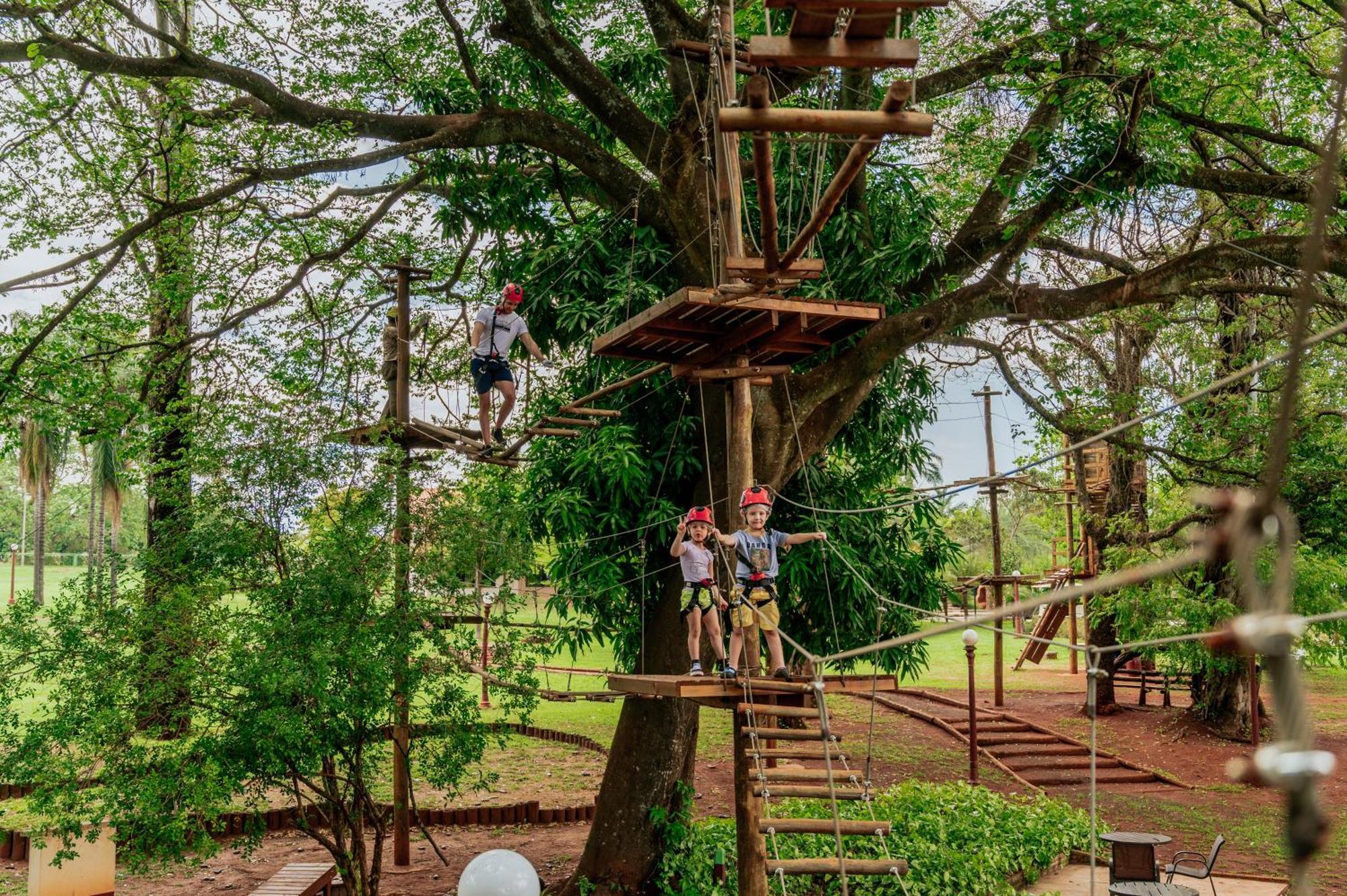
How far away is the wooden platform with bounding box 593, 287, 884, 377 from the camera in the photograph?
7137mm

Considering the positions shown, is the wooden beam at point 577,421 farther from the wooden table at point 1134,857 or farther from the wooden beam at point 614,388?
the wooden table at point 1134,857

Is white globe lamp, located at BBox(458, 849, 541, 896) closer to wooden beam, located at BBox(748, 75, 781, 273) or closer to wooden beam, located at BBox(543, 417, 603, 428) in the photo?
wooden beam, located at BBox(543, 417, 603, 428)

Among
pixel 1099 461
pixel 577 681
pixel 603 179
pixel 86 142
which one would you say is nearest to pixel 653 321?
pixel 603 179

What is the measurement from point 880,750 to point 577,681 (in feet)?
31.4

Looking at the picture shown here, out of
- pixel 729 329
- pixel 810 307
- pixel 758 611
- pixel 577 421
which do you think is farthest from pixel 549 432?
pixel 810 307

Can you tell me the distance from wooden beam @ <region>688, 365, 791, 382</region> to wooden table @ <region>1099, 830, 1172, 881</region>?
4.64m

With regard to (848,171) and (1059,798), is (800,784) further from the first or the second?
(1059,798)

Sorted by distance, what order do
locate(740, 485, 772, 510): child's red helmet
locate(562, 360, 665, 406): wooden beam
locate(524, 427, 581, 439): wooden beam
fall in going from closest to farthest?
locate(740, 485, 772, 510): child's red helmet < locate(562, 360, 665, 406): wooden beam < locate(524, 427, 581, 439): wooden beam

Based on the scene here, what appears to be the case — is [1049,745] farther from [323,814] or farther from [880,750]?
[323,814]

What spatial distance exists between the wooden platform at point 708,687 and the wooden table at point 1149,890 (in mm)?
2276

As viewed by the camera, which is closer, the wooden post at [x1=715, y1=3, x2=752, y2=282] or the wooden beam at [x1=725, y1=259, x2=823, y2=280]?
the wooden beam at [x1=725, y1=259, x2=823, y2=280]

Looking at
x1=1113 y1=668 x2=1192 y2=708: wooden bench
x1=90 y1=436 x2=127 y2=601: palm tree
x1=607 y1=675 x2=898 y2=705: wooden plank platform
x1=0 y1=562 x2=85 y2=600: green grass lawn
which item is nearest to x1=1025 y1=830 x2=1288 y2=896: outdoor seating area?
x1=607 y1=675 x2=898 y2=705: wooden plank platform

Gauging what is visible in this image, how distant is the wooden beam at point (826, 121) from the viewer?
420 centimetres

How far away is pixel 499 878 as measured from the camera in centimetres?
700
